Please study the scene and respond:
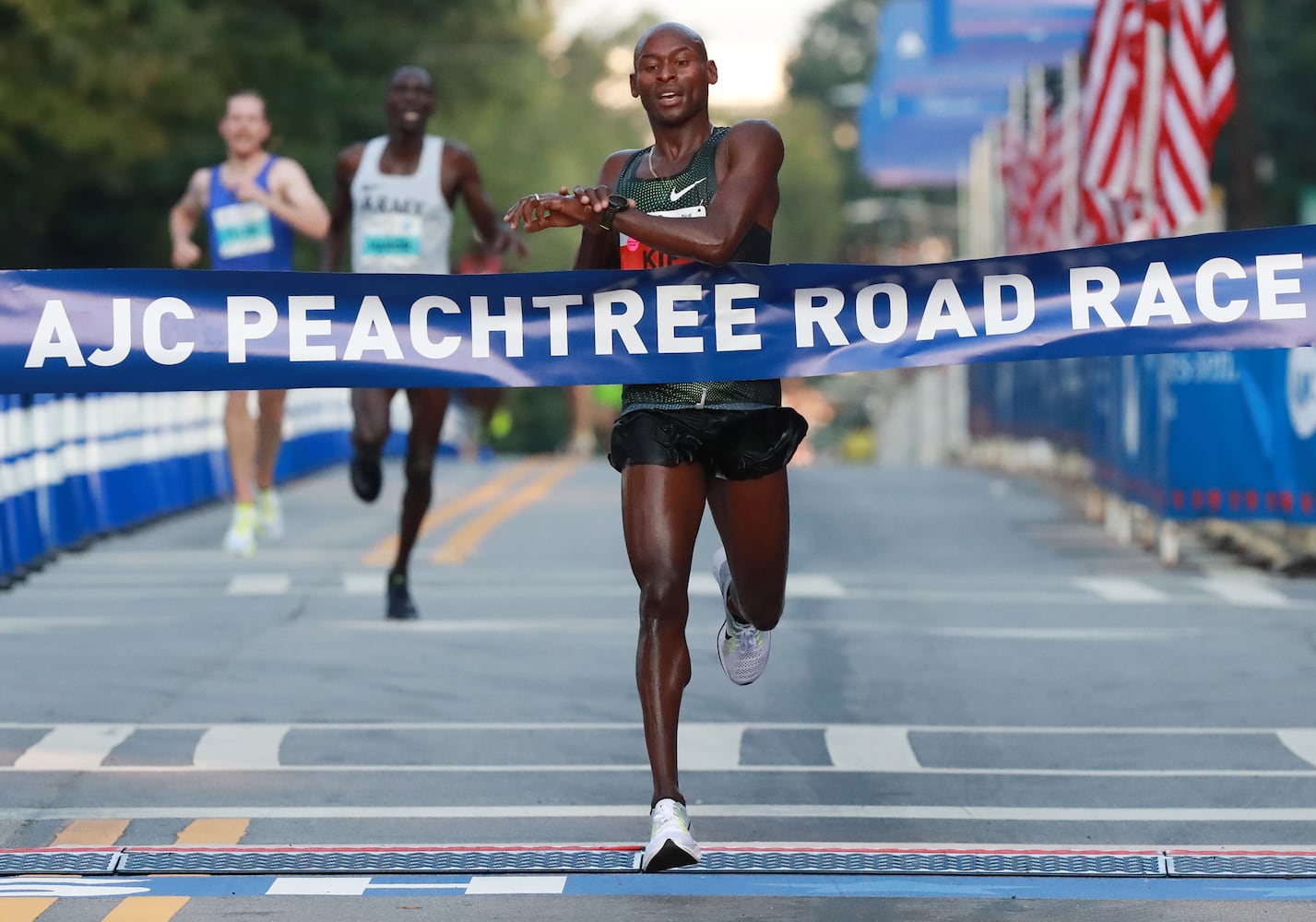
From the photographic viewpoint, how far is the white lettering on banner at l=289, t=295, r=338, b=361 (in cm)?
738

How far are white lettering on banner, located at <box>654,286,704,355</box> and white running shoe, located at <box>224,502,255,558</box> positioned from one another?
8561 mm

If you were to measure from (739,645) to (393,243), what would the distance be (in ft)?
15.0

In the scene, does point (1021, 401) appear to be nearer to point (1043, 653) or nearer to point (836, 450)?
point (1043, 653)

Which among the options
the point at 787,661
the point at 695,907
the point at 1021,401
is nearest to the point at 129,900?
the point at 695,907

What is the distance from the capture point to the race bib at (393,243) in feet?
39.0

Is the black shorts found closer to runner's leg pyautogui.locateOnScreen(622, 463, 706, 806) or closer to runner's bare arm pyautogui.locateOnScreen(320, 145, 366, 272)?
runner's leg pyautogui.locateOnScreen(622, 463, 706, 806)

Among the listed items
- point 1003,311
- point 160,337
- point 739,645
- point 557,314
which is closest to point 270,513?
point 739,645

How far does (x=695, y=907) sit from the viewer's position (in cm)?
606

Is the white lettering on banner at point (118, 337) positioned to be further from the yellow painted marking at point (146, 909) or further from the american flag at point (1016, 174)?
the american flag at point (1016, 174)

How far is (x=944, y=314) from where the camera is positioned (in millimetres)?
7359

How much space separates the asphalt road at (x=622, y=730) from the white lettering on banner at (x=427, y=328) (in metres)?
1.25

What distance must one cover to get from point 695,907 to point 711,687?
3911 mm

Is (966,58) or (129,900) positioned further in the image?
(966,58)

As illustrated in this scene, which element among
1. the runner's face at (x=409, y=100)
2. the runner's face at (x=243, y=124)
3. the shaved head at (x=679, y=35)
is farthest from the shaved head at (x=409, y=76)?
the shaved head at (x=679, y=35)
